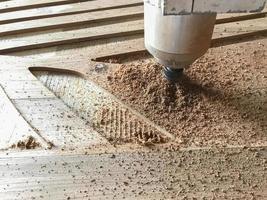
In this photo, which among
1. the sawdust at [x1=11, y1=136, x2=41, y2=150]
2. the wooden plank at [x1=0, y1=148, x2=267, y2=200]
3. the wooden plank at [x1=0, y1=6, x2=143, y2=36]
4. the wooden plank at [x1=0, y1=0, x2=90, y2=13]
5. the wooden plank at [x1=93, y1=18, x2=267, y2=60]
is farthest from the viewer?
the wooden plank at [x1=0, y1=0, x2=90, y2=13]

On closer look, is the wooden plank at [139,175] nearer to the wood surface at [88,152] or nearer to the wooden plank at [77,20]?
the wood surface at [88,152]

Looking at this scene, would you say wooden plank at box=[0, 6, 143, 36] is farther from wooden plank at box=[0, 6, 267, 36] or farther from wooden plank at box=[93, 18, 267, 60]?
wooden plank at box=[93, 18, 267, 60]

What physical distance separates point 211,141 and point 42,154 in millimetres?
559

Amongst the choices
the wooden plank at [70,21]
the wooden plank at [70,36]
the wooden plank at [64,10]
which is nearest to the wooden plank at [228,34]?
the wooden plank at [70,36]

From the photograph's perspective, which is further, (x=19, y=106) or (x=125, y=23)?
(x=125, y=23)

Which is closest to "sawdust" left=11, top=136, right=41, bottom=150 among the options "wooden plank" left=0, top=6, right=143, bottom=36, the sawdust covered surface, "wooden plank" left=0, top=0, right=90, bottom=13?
the sawdust covered surface

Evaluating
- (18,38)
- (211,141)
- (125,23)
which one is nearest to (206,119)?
(211,141)

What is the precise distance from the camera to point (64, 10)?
7.54ft

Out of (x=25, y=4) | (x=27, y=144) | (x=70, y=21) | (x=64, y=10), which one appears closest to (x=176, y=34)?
(x=27, y=144)

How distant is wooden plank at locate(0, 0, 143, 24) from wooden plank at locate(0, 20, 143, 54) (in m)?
0.17

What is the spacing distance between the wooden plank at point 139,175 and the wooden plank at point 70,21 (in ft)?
3.15

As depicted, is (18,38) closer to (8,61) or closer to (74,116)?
(8,61)

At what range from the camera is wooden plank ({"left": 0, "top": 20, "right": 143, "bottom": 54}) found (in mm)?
2047

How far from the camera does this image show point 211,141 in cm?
144
